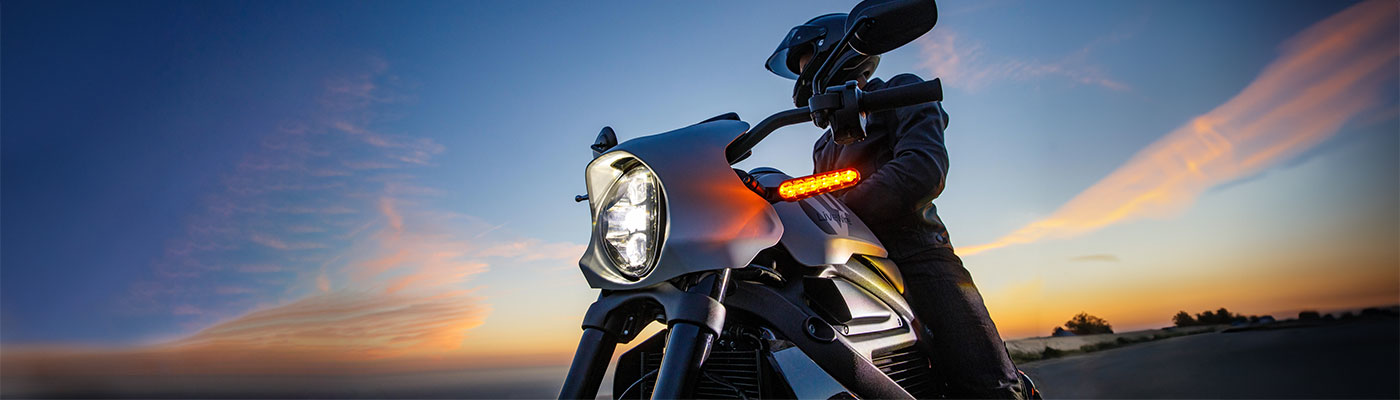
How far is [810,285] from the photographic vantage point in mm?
1465

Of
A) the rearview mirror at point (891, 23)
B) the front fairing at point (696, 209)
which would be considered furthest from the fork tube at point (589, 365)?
the rearview mirror at point (891, 23)

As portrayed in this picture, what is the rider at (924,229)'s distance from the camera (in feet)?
6.00

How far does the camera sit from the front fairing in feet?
3.88

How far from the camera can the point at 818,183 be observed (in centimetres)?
123

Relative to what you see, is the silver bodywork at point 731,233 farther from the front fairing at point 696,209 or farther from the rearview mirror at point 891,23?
the rearview mirror at point 891,23

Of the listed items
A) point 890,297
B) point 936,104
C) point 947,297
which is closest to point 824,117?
point 890,297

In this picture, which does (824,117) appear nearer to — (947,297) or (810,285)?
(810,285)

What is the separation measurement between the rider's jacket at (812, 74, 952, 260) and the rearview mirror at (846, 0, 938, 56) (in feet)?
1.79

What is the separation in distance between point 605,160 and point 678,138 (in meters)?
0.19

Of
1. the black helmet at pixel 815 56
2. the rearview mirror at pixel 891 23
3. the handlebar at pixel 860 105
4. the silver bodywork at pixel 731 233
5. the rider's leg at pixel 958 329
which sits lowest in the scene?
the rider's leg at pixel 958 329

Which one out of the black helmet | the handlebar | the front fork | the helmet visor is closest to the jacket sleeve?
the black helmet

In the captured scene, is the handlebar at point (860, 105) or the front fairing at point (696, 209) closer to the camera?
the front fairing at point (696, 209)

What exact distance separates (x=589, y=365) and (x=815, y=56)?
0.94 m

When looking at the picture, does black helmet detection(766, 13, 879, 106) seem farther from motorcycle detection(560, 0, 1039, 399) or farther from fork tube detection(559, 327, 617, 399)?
fork tube detection(559, 327, 617, 399)
